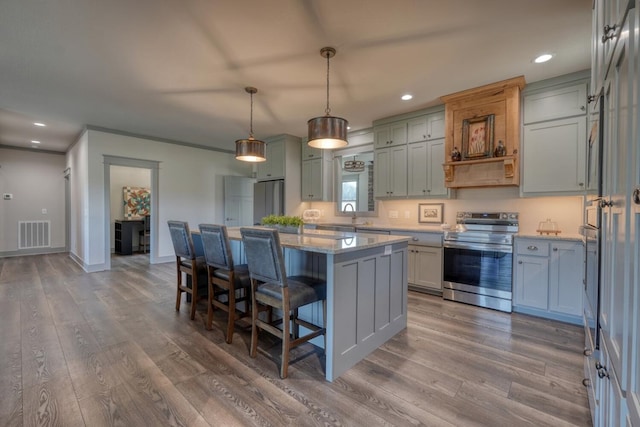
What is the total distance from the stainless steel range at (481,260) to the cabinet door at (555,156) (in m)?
0.47

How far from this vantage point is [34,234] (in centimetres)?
686

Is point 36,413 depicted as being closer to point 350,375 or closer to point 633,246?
point 350,375

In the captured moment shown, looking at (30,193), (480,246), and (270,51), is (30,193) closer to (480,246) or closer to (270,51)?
(270,51)

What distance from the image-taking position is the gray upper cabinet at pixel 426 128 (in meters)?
3.98

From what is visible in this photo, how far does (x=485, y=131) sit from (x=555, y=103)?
2.33 ft

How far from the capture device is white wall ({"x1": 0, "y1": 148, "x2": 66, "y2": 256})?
21.4 feet

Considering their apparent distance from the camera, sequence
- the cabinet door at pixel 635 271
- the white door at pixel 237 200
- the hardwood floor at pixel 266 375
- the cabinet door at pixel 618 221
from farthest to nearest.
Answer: the white door at pixel 237 200 < the hardwood floor at pixel 266 375 < the cabinet door at pixel 618 221 < the cabinet door at pixel 635 271

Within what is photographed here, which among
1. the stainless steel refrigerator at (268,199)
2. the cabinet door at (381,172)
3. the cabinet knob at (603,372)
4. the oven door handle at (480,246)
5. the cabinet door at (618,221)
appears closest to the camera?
the cabinet door at (618,221)

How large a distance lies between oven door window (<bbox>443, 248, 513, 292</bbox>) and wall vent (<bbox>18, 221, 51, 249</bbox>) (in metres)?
9.14

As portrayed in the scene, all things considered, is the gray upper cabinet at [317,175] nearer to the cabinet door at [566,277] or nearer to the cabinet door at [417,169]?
the cabinet door at [417,169]

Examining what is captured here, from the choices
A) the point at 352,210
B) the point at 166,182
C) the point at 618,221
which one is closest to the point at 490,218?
the point at 352,210

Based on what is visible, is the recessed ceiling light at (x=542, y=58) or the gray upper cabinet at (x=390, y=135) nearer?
the recessed ceiling light at (x=542, y=58)

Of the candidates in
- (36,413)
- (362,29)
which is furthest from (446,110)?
(36,413)

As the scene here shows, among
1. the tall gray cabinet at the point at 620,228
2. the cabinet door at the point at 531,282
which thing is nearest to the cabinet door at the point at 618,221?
the tall gray cabinet at the point at 620,228
